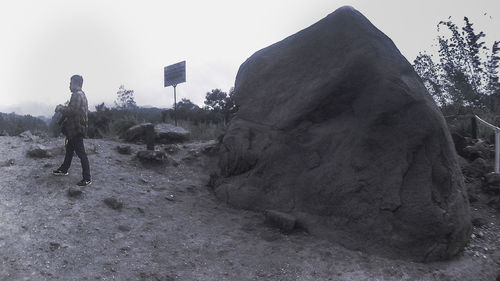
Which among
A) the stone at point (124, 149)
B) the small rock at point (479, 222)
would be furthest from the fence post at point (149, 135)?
the small rock at point (479, 222)

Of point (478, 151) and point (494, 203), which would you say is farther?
point (478, 151)

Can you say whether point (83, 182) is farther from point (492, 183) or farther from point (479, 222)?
point (492, 183)

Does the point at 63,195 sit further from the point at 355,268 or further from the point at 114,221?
the point at 355,268

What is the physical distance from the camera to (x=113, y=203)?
5547 mm

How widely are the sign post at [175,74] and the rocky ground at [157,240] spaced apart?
5.00 m

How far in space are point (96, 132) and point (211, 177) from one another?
7.06m

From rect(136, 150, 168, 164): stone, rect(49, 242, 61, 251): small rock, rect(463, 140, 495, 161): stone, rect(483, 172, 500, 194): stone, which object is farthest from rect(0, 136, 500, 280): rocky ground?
rect(463, 140, 495, 161): stone

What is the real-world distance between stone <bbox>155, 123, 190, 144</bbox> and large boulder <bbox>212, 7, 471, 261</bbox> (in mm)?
2733

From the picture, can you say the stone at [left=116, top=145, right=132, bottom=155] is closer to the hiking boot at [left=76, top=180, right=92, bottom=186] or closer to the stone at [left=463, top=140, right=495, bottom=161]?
the hiking boot at [left=76, top=180, right=92, bottom=186]

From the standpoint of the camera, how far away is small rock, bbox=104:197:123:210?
5.54 m

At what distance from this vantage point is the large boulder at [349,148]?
16.2 feet

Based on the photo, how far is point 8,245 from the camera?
432 cm

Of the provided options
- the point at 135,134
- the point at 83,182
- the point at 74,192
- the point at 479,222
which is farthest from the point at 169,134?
the point at 479,222

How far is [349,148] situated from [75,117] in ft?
12.2
